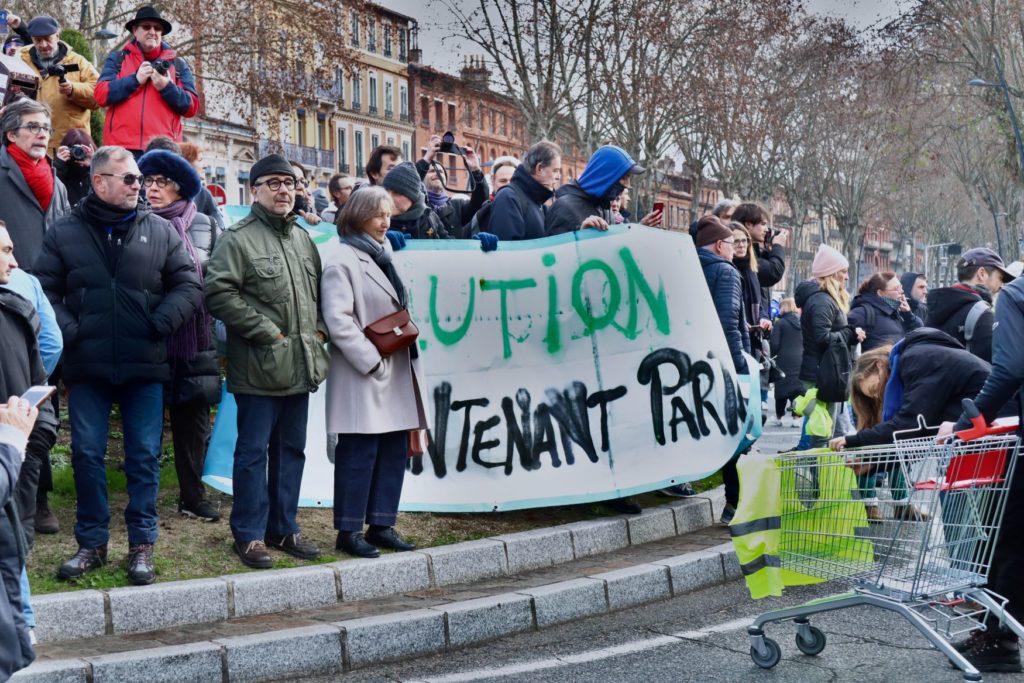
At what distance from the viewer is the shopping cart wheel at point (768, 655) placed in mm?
5453

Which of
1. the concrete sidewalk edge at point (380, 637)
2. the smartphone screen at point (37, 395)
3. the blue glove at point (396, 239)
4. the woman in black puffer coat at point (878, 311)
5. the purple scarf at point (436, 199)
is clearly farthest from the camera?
the woman in black puffer coat at point (878, 311)

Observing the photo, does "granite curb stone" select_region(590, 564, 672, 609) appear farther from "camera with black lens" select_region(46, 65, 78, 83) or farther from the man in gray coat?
"camera with black lens" select_region(46, 65, 78, 83)

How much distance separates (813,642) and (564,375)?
2801mm

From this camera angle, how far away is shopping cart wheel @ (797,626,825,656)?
5656 mm

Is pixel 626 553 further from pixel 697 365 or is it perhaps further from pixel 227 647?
pixel 227 647

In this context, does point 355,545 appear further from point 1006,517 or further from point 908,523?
point 1006,517

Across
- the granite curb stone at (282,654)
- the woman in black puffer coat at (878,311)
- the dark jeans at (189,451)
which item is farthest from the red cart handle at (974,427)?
the woman in black puffer coat at (878,311)

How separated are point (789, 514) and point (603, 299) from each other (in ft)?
9.94

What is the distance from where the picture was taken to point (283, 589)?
6.06 meters

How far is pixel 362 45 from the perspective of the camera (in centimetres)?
7869

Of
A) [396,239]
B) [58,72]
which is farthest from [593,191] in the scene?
[58,72]

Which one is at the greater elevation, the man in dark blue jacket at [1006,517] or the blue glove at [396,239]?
the blue glove at [396,239]

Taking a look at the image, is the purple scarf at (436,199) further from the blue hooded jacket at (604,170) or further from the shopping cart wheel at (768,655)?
the shopping cart wheel at (768,655)

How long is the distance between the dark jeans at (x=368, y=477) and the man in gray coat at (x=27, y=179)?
2132mm
